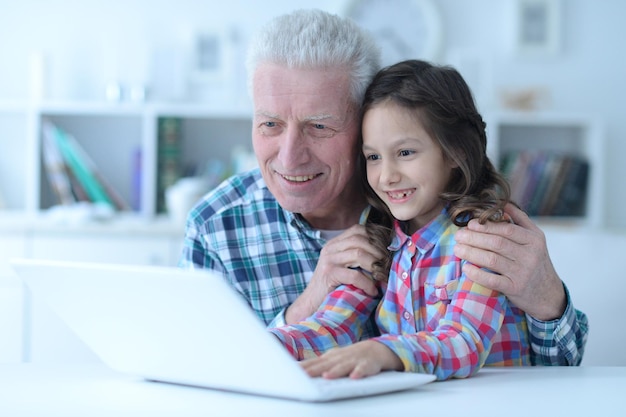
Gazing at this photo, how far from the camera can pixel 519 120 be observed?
12.3ft

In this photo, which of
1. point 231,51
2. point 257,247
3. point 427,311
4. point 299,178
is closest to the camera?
point 427,311

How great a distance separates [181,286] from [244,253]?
92 centimetres

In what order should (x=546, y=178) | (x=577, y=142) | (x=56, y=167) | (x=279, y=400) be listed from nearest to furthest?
1. (x=279, y=400)
2. (x=56, y=167)
3. (x=546, y=178)
4. (x=577, y=142)

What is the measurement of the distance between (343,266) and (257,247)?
0.31m

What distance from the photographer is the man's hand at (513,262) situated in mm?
1238

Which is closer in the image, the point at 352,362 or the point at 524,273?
the point at 352,362

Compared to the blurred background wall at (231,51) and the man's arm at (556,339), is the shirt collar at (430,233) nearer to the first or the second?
the man's arm at (556,339)

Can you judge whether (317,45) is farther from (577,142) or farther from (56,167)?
(577,142)

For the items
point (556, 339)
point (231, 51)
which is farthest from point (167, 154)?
point (556, 339)

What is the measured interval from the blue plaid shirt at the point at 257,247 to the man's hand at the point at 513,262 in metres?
0.48

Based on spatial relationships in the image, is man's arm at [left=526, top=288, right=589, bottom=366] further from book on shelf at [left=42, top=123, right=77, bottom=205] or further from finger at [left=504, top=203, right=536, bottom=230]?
book on shelf at [left=42, top=123, right=77, bottom=205]

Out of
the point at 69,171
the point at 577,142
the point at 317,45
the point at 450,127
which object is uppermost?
the point at 317,45

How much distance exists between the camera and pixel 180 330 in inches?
34.5

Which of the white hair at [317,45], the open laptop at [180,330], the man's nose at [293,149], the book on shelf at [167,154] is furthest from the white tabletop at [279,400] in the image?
the book on shelf at [167,154]
